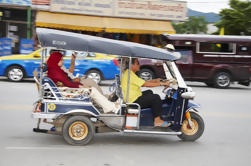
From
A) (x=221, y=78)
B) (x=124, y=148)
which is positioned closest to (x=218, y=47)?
(x=221, y=78)

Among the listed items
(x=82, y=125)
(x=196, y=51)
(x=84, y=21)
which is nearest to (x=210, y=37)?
(x=196, y=51)

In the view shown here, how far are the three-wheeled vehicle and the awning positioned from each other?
14530mm

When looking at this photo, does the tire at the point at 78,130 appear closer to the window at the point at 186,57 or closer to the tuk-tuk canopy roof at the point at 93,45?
the tuk-tuk canopy roof at the point at 93,45

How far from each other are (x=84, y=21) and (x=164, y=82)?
15.7 metres

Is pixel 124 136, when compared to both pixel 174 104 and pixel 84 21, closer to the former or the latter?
pixel 174 104

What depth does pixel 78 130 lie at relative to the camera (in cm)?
600

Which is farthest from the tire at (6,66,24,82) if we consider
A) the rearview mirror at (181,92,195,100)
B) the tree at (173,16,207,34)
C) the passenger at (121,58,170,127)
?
the tree at (173,16,207,34)

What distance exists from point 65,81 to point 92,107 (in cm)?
74

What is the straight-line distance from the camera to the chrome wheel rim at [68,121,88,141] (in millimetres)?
5980

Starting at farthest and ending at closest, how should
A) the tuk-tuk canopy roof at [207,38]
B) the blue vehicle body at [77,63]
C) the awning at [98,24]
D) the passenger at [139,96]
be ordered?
the awning at [98,24]
the tuk-tuk canopy roof at [207,38]
the blue vehicle body at [77,63]
the passenger at [139,96]

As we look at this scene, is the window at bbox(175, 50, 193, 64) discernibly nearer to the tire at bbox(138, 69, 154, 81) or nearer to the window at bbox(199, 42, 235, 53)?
the window at bbox(199, 42, 235, 53)

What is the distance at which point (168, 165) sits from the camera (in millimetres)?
5273

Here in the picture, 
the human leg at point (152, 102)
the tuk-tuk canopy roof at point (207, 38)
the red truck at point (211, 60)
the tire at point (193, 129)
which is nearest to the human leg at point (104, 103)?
the human leg at point (152, 102)

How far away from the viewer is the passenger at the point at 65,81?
6137 mm
